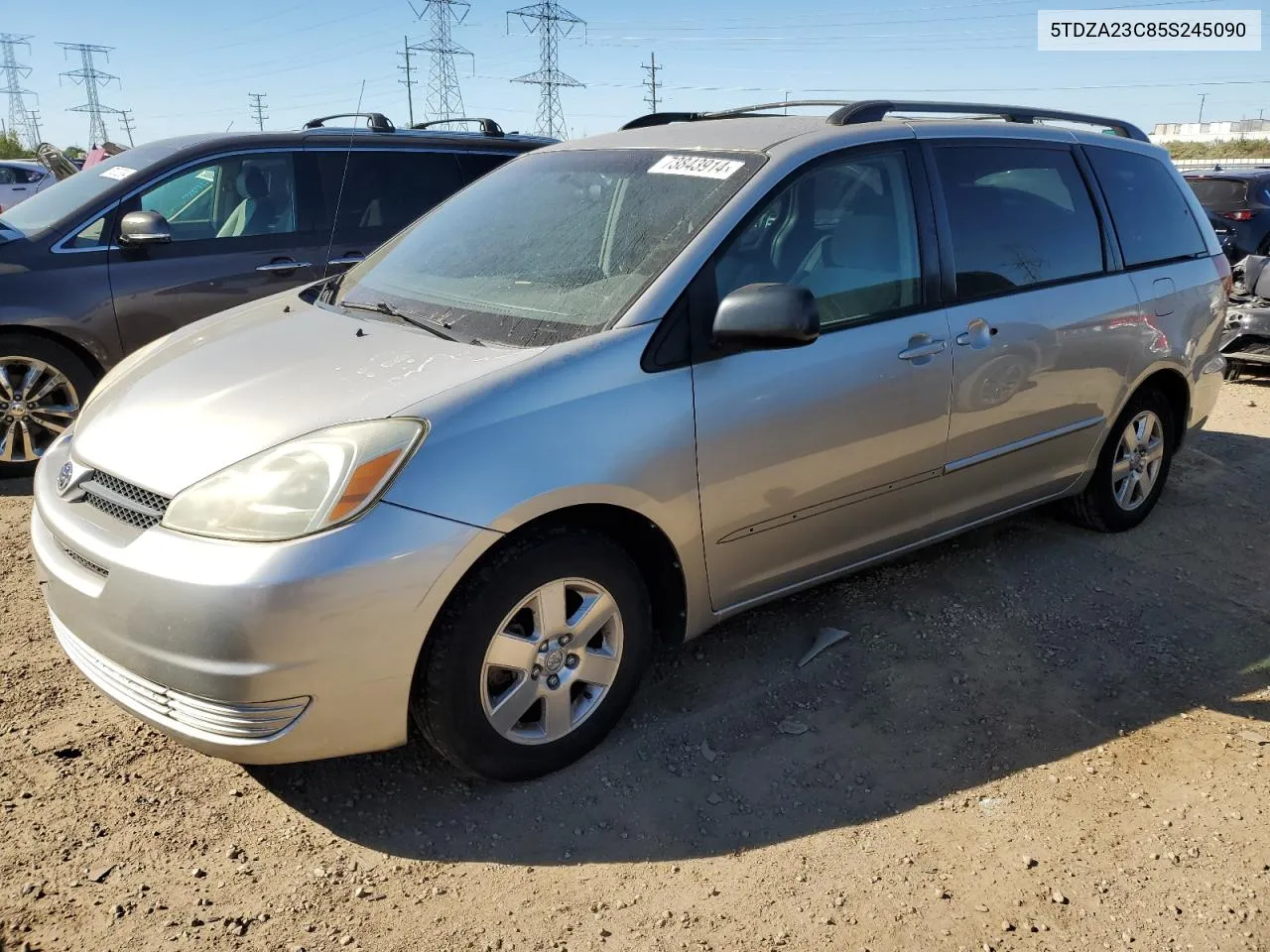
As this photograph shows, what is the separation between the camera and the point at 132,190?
5469 millimetres

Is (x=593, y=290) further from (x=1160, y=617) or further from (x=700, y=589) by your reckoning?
(x=1160, y=617)

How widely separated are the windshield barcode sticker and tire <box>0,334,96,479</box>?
141 inches

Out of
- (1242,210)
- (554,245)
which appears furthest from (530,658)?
(1242,210)

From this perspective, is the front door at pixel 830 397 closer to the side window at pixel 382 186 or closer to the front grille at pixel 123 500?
the front grille at pixel 123 500

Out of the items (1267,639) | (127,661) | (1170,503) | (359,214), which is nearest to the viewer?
(127,661)

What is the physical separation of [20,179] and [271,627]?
19.0 metres

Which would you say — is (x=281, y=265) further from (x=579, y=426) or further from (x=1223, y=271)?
(x=1223, y=271)

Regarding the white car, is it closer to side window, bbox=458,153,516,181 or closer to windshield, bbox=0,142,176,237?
windshield, bbox=0,142,176,237

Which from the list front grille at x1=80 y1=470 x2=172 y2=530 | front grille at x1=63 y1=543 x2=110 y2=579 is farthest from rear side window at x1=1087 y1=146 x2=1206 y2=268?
front grille at x1=63 y1=543 x2=110 y2=579

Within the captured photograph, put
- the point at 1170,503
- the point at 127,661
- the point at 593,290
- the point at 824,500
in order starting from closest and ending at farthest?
the point at 127,661
the point at 593,290
the point at 824,500
the point at 1170,503

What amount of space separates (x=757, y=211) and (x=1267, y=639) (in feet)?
8.47

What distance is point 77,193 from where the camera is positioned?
5.58 metres

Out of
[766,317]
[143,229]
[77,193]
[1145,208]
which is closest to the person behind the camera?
[766,317]

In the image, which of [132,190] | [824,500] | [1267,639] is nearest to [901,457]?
[824,500]
